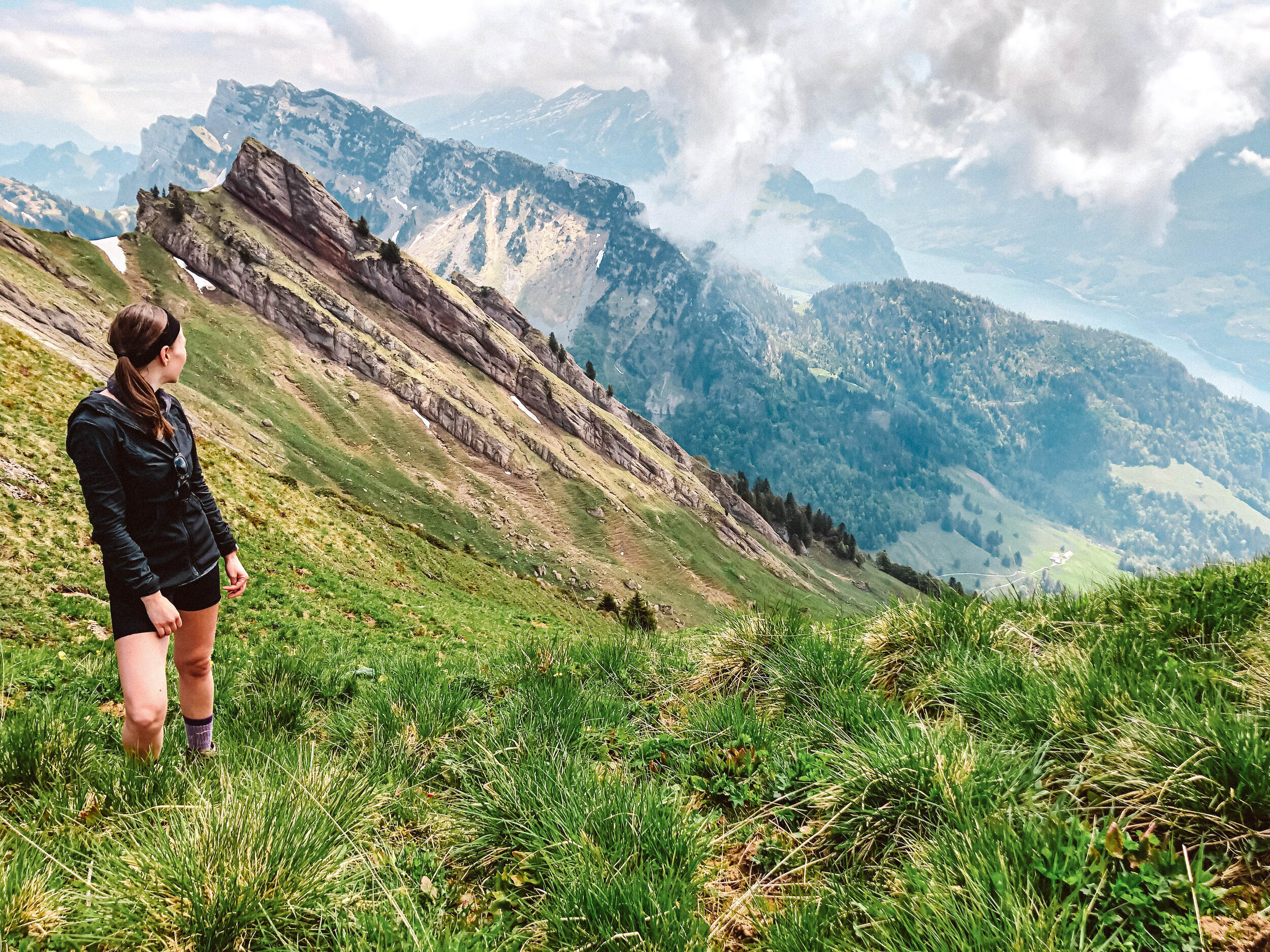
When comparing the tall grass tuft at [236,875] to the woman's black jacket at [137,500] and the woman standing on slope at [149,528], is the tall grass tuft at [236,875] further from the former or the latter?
the woman's black jacket at [137,500]

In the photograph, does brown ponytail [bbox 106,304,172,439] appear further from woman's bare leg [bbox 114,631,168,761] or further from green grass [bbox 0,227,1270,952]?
green grass [bbox 0,227,1270,952]

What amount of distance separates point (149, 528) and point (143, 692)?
54.2 inches

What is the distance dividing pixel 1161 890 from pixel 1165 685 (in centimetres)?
197

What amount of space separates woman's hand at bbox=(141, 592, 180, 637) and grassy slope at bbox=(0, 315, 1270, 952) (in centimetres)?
84

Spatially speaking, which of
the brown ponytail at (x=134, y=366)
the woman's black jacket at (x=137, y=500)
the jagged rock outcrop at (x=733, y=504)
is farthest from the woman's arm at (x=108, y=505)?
the jagged rock outcrop at (x=733, y=504)

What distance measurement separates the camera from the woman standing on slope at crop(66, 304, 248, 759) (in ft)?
14.6

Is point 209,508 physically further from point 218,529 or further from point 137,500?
point 137,500

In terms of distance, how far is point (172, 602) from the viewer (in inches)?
198

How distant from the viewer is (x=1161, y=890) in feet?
7.29

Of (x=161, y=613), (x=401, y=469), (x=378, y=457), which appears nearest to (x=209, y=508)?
(x=161, y=613)

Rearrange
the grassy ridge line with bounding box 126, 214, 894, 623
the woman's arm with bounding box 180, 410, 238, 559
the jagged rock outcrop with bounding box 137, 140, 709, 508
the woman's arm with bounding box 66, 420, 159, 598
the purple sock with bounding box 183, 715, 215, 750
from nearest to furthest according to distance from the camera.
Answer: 1. the woman's arm with bounding box 66, 420, 159, 598
2. the purple sock with bounding box 183, 715, 215, 750
3. the woman's arm with bounding box 180, 410, 238, 559
4. the grassy ridge line with bounding box 126, 214, 894, 623
5. the jagged rock outcrop with bounding box 137, 140, 709, 508

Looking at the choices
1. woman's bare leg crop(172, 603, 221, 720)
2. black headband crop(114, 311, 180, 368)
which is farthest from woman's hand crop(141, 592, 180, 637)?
black headband crop(114, 311, 180, 368)

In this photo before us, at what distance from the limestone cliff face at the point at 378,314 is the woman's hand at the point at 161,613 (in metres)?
73.0

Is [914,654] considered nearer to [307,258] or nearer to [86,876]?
[86,876]
